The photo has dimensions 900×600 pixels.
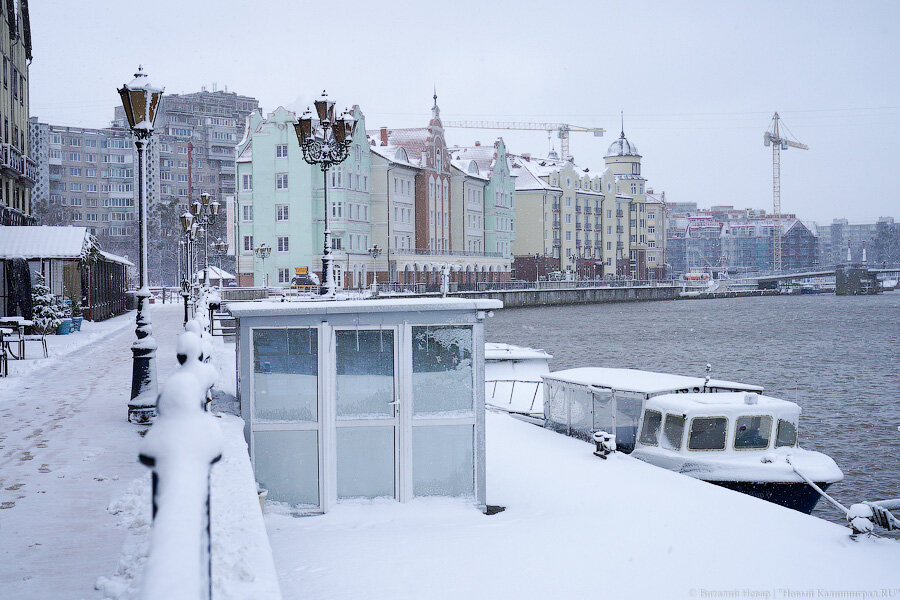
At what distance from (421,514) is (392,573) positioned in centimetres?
210

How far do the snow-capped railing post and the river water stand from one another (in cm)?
2058

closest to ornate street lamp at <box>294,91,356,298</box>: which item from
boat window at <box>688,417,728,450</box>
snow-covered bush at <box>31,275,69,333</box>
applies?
boat window at <box>688,417,728,450</box>

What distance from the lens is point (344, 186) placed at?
80.1 metres

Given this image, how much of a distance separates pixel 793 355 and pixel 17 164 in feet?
161

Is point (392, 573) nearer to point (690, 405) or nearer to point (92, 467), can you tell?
point (92, 467)

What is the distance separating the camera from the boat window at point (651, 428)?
19.8 metres

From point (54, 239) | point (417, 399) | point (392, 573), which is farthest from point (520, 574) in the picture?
point (54, 239)

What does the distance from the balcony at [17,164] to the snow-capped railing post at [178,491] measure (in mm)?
46346

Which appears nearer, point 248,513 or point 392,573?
point 248,513

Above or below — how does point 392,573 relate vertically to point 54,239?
below

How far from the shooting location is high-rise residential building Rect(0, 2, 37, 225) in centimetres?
4566

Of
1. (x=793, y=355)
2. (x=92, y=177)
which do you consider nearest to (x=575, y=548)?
(x=793, y=355)

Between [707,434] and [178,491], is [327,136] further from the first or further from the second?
[178,491]

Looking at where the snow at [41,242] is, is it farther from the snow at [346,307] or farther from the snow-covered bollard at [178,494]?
the snow-covered bollard at [178,494]
